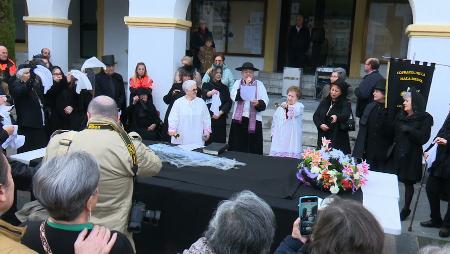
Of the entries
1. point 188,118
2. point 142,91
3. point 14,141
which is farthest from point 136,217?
point 142,91

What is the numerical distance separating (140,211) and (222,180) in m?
1.21

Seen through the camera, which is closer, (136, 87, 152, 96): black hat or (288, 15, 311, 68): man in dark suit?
(136, 87, 152, 96): black hat

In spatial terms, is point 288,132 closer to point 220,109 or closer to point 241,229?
point 220,109

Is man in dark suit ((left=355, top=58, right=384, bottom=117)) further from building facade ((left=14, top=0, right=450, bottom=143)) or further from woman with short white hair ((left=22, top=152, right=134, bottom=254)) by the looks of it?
woman with short white hair ((left=22, top=152, right=134, bottom=254))

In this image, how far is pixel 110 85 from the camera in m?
8.30

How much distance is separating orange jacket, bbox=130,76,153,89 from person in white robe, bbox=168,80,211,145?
96.8 inches

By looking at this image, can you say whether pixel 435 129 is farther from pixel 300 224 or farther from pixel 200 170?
pixel 300 224

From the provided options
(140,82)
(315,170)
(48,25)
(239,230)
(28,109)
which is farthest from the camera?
(48,25)

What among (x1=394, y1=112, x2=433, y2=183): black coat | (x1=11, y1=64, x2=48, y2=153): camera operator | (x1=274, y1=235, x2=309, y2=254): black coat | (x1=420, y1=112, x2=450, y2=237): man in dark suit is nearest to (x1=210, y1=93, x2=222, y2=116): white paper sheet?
(x1=11, y1=64, x2=48, y2=153): camera operator

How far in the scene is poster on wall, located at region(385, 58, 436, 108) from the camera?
5828 millimetres

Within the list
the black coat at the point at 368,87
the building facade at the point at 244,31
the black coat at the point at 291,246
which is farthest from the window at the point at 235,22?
the black coat at the point at 291,246

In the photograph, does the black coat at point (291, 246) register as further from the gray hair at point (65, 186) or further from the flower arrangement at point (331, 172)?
the flower arrangement at point (331, 172)

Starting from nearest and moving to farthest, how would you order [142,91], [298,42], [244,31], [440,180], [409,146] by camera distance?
1. [440,180]
2. [409,146]
3. [142,91]
4. [298,42]
5. [244,31]

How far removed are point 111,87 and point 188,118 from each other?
268cm
